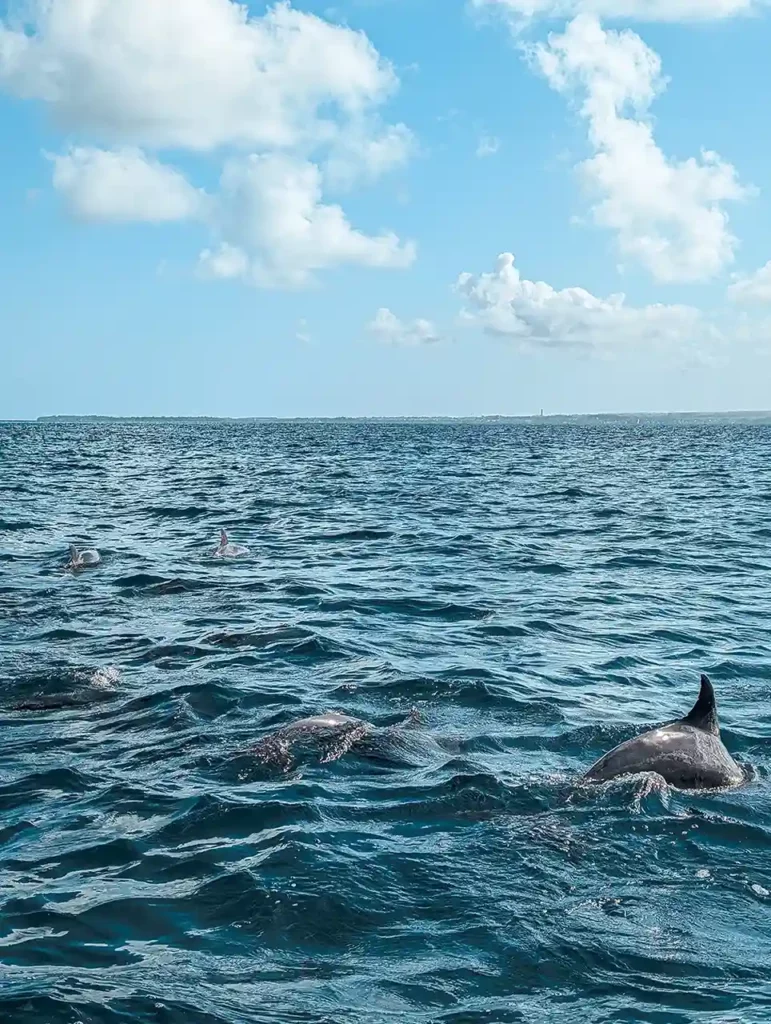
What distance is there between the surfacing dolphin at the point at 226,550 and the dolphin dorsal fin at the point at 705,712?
56.0 ft

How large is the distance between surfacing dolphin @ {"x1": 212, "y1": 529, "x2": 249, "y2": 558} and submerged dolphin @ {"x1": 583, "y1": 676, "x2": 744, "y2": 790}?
1690 centimetres

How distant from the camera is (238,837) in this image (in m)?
8.65

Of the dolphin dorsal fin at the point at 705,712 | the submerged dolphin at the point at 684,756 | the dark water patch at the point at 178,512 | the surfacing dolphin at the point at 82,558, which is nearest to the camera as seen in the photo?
the submerged dolphin at the point at 684,756

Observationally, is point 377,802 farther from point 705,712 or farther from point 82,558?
point 82,558

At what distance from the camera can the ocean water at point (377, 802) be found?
21.3 feet

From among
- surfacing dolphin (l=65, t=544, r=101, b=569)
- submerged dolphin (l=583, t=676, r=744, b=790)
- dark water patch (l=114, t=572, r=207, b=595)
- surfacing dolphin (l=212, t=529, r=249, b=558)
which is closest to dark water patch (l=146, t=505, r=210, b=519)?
surfacing dolphin (l=212, t=529, r=249, b=558)

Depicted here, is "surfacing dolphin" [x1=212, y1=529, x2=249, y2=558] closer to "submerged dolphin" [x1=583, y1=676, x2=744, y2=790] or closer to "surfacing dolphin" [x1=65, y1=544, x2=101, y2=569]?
"surfacing dolphin" [x1=65, y1=544, x2=101, y2=569]

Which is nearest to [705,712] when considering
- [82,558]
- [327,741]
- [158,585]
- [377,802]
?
[377,802]

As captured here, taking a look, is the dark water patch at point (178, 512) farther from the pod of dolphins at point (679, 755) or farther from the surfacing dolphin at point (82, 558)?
the pod of dolphins at point (679, 755)

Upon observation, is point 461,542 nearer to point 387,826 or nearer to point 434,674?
point 434,674

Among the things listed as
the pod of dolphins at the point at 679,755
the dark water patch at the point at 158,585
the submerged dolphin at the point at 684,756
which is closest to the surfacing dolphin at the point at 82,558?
the dark water patch at the point at 158,585

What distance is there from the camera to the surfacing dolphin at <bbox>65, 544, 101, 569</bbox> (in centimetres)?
2358

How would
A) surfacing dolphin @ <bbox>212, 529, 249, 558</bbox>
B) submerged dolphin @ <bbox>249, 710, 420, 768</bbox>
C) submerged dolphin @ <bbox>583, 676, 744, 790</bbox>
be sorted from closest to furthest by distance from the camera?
submerged dolphin @ <bbox>583, 676, 744, 790</bbox> < submerged dolphin @ <bbox>249, 710, 420, 768</bbox> < surfacing dolphin @ <bbox>212, 529, 249, 558</bbox>

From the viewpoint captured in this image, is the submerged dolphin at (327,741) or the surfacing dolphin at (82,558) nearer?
the submerged dolphin at (327,741)
